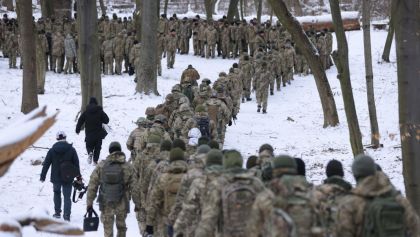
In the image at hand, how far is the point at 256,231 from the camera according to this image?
229 inches

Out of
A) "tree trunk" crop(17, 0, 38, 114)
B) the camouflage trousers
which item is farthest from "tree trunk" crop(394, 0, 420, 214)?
"tree trunk" crop(17, 0, 38, 114)

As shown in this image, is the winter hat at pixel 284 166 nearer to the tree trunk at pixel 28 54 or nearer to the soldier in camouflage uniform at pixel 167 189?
the soldier in camouflage uniform at pixel 167 189

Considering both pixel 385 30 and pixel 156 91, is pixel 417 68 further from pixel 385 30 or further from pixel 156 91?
pixel 385 30

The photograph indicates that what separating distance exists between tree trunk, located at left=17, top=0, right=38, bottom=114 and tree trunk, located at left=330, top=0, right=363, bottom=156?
829 centimetres

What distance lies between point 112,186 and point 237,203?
3.58m

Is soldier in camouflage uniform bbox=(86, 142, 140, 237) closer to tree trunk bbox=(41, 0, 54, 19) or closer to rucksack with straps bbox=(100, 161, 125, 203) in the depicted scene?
rucksack with straps bbox=(100, 161, 125, 203)

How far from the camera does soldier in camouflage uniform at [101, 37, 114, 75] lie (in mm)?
26969

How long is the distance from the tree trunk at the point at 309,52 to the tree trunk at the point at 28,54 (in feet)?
21.3

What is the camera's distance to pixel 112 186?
934cm

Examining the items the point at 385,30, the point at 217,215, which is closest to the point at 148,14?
the point at 217,215

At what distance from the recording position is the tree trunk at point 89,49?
672 inches

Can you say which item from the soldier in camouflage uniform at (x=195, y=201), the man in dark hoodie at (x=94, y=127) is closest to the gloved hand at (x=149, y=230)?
the soldier in camouflage uniform at (x=195, y=201)

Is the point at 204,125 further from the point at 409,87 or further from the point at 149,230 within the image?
the point at 409,87

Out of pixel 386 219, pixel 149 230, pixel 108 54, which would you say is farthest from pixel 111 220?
pixel 108 54
